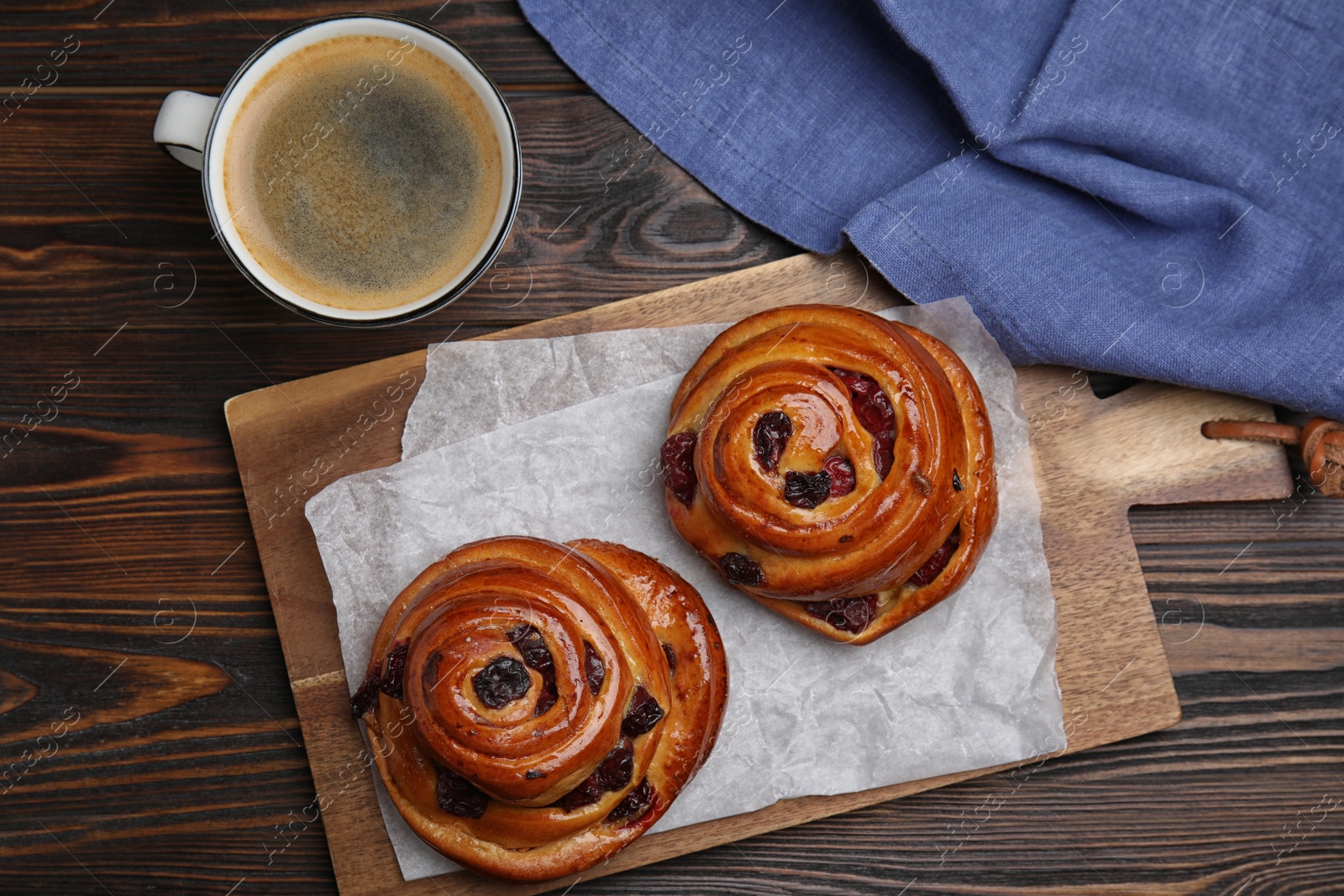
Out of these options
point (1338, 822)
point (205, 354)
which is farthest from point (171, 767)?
point (1338, 822)

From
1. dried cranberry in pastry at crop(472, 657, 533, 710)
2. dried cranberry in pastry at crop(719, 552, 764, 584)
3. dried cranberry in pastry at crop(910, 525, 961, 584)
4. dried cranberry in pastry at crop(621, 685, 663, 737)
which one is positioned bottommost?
dried cranberry in pastry at crop(621, 685, 663, 737)

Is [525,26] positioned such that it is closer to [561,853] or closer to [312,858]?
[561,853]

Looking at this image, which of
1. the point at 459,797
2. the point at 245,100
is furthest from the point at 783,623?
the point at 245,100

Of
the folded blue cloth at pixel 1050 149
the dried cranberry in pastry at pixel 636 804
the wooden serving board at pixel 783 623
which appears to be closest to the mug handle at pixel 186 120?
the wooden serving board at pixel 783 623

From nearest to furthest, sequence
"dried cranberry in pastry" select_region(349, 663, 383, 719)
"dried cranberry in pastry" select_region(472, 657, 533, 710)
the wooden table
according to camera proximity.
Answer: "dried cranberry in pastry" select_region(472, 657, 533, 710), "dried cranberry in pastry" select_region(349, 663, 383, 719), the wooden table

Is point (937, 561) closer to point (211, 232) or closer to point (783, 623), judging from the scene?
point (783, 623)

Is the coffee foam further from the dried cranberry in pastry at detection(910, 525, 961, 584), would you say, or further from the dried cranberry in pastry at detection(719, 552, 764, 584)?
the dried cranberry in pastry at detection(910, 525, 961, 584)

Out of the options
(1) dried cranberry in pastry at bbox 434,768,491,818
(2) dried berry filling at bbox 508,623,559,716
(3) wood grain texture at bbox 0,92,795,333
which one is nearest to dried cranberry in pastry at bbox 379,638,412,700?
(1) dried cranberry in pastry at bbox 434,768,491,818
